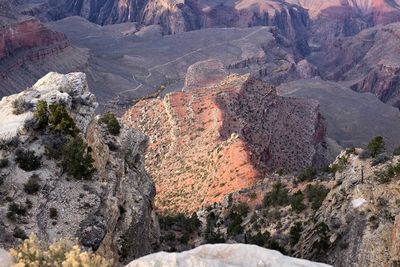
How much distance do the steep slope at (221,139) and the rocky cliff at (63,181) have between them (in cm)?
2111

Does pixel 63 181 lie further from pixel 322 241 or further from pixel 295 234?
pixel 295 234

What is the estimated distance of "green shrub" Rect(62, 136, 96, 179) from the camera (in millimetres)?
23188

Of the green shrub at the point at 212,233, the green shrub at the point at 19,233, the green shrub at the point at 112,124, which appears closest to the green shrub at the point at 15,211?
the green shrub at the point at 19,233

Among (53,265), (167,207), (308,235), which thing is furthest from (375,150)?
→ (53,265)

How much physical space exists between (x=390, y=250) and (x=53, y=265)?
15359mm

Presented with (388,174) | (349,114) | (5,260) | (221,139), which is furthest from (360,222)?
(349,114)

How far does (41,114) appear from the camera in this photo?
2447cm

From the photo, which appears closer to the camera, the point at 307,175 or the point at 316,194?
the point at 316,194

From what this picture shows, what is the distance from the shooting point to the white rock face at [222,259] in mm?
12734

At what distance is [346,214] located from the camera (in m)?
28.6

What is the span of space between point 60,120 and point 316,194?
64.7 feet

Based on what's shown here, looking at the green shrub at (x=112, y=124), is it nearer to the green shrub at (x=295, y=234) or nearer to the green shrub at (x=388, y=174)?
the green shrub at (x=295, y=234)

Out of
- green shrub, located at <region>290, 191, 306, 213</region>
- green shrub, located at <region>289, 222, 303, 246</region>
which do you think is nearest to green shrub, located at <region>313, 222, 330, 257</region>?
green shrub, located at <region>289, 222, 303, 246</region>

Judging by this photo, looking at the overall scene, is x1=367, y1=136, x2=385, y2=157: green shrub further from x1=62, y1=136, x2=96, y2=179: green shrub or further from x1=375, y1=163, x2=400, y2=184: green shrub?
x1=62, y1=136, x2=96, y2=179: green shrub
